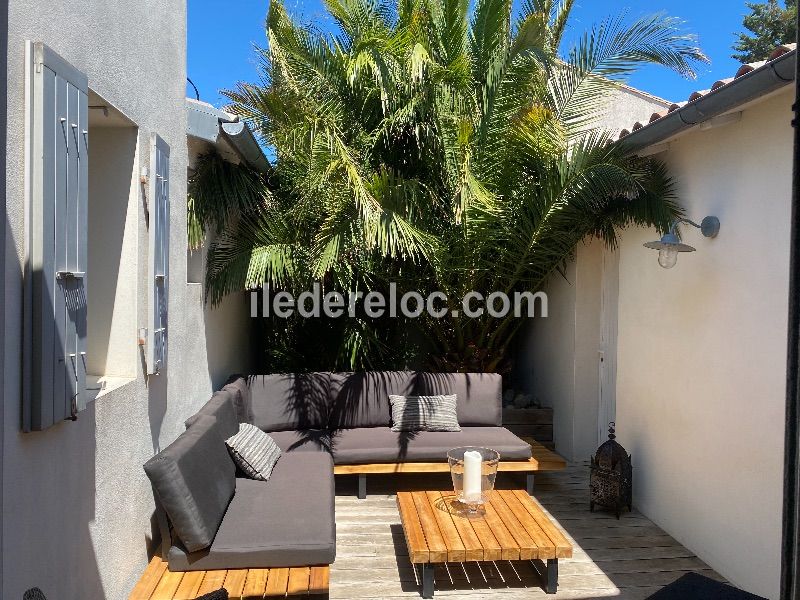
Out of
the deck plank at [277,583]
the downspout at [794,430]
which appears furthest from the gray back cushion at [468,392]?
the downspout at [794,430]

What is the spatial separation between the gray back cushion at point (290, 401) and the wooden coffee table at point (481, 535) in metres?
1.99

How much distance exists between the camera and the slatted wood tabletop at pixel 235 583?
126 inches

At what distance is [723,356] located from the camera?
4441 mm

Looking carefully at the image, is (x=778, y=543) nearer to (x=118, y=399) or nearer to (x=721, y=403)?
(x=721, y=403)

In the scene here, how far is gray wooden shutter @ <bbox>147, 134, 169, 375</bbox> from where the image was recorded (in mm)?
3695

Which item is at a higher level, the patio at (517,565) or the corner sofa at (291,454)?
the corner sofa at (291,454)

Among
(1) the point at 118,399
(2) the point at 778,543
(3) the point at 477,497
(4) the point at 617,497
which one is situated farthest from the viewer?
(4) the point at 617,497

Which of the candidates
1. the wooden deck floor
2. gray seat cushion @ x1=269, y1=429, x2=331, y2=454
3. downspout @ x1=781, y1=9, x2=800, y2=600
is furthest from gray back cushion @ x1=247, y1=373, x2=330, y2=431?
downspout @ x1=781, y1=9, x2=800, y2=600

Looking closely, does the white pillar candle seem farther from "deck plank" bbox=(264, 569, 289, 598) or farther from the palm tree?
the palm tree

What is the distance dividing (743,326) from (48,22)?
4.37 m

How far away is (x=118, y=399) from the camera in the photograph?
3217mm

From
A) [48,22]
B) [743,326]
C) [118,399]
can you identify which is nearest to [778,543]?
[743,326]

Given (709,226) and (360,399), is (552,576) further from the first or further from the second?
(360,399)

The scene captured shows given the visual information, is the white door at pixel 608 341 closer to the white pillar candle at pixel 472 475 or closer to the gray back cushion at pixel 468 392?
the gray back cushion at pixel 468 392
